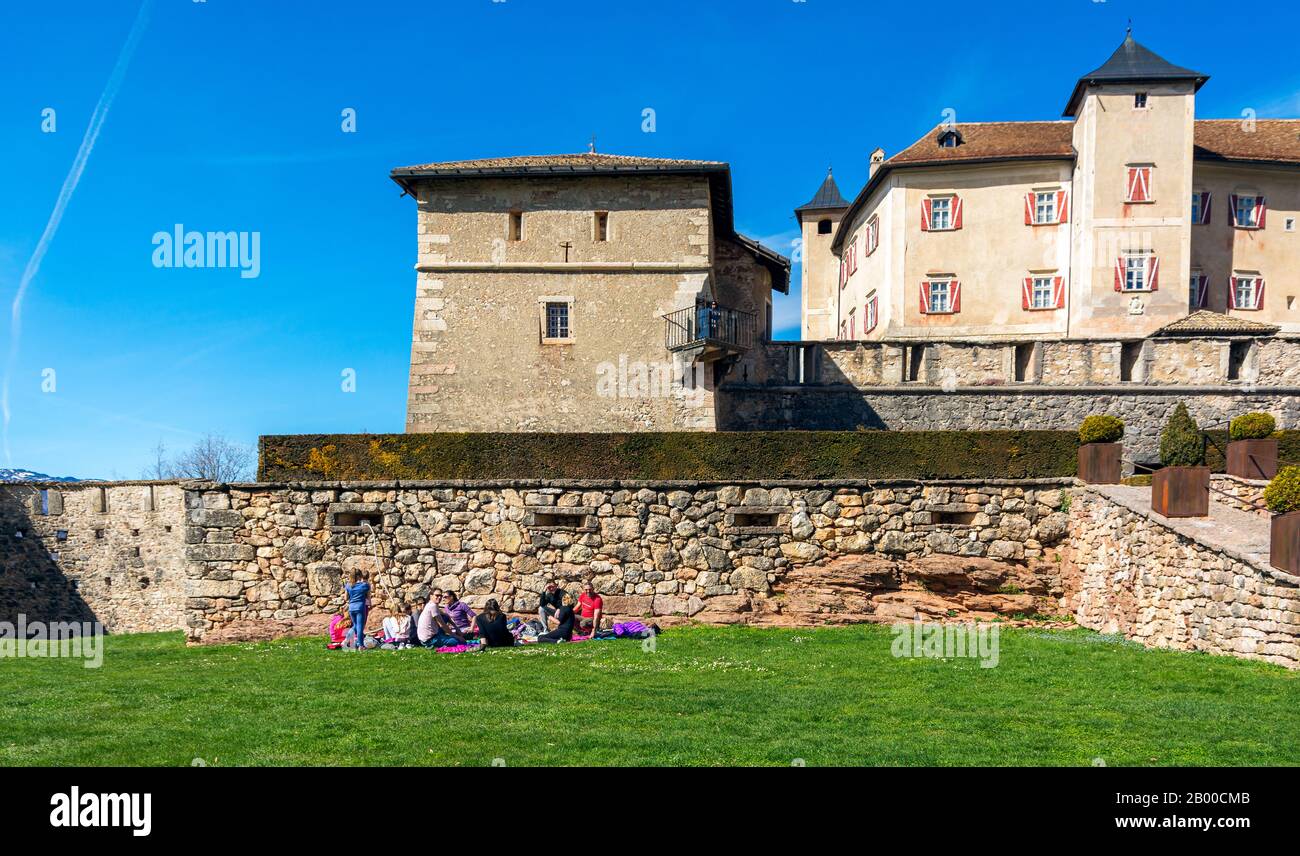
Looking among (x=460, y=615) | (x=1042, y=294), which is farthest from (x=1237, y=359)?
(x=460, y=615)

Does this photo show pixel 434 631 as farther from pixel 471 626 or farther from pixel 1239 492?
pixel 1239 492

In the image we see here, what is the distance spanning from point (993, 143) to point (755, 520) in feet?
72.9

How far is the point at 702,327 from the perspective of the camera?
72.4 ft

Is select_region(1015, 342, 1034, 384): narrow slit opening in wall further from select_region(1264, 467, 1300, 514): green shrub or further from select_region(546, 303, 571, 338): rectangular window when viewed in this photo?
select_region(546, 303, 571, 338): rectangular window

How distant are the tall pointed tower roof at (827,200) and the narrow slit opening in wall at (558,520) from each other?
3210cm

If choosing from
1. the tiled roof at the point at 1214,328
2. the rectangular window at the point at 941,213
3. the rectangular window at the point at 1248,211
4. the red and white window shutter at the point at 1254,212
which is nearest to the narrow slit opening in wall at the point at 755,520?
the tiled roof at the point at 1214,328

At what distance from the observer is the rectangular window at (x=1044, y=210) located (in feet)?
104

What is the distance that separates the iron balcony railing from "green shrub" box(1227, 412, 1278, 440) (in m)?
11.2

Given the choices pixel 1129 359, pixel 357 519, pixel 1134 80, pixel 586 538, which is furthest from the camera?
pixel 1134 80

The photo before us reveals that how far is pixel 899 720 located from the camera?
8.32 metres

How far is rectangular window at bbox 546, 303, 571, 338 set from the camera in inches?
895

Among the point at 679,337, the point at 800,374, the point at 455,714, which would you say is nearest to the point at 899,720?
the point at 455,714

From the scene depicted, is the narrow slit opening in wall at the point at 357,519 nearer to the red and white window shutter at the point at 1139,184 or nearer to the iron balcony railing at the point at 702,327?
the iron balcony railing at the point at 702,327

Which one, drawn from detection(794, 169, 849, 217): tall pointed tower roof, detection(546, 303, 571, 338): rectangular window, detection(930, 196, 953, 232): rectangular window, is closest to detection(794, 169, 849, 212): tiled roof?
detection(794, 169, 849, 217): tall pointed tower roof
